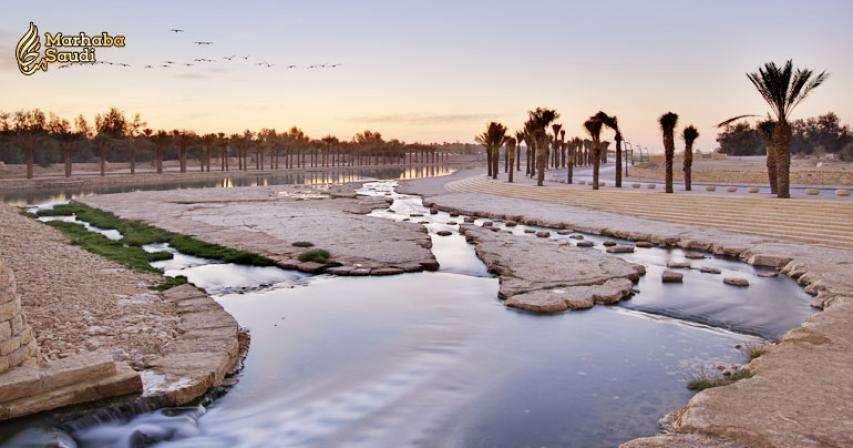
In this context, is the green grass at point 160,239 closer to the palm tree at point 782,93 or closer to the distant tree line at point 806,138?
the palm tree at point 782,93

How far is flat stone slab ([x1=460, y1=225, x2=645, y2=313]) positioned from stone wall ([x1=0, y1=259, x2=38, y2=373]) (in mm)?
7345

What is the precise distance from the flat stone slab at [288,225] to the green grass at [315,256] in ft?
0.65

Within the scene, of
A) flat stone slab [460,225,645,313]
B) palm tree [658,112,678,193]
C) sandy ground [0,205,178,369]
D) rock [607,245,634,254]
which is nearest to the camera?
sandy ground [0,205,178,369]

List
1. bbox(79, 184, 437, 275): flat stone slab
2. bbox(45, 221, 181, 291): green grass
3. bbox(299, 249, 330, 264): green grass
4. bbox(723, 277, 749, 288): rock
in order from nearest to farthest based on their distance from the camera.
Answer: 1. bbox(45, 221, 181, 291): green grass
2. bbox(723, 277, 749, 288): rock
3. bbox(299, 249, 330, 264): green grass
4. bbox(79, 184, 437, 275): flat stone slab

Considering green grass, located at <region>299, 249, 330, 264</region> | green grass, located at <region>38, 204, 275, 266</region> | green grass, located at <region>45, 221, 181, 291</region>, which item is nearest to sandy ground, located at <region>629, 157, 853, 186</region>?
green grass, located at <region>299, 249, 330, 264</region>

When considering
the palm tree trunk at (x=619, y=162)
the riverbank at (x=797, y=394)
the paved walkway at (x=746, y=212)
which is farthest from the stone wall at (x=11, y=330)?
the palm tree trunk at (x=619, y=162)

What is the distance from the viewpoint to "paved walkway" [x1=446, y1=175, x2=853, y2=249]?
16.9 m

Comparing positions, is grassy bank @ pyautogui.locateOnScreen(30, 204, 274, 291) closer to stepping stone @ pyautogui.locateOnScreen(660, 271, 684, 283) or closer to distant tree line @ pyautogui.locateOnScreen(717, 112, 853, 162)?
stepping stone @ pyautogui.locateOnScreen(660, 271, 684, 283)

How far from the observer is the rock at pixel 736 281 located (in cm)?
1266

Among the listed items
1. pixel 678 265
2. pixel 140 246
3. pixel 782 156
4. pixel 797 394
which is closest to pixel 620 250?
pixel 678 265

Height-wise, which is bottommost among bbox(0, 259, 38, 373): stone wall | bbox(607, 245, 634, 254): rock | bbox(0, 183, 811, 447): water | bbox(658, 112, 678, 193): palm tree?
bbox(0, 183, 811, 447): water

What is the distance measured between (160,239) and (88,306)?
946 centimetres

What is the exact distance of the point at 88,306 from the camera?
9.61 metres

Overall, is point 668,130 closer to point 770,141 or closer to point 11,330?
point 770,141
